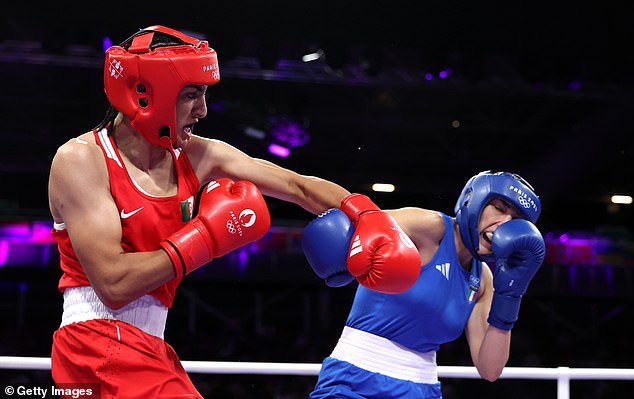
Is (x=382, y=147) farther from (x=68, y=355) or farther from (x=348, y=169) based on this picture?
(x=68, y=355)

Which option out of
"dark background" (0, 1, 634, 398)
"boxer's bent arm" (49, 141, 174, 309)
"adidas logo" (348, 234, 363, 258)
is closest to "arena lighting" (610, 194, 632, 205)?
"dark background" (0, 1, 634, 398)

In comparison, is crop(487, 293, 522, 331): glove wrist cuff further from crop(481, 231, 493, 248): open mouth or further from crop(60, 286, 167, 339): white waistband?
crop(60, 286, 167, 339): white waistband

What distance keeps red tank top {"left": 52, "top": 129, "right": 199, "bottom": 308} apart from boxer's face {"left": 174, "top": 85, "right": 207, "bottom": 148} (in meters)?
0.15

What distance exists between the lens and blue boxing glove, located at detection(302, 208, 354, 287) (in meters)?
1.98

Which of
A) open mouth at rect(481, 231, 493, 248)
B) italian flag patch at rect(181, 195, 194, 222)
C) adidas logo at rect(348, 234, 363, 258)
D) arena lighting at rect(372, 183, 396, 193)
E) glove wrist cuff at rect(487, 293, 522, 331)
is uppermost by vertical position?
italian flag patch at rect(181, 195, 194, 222)

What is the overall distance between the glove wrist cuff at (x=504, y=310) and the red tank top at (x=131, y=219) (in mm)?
1052

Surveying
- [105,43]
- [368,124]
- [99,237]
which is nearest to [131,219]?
[99,237]

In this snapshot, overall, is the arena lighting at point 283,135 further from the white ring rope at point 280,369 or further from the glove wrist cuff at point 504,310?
the glove wrist cuff at point 504,310

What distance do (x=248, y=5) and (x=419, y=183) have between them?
2.84 m

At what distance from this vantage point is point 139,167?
180cm

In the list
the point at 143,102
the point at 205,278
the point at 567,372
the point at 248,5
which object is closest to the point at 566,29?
the point at 248,5

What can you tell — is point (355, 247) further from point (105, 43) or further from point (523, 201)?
point (105, 43)

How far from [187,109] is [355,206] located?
53 centimetres

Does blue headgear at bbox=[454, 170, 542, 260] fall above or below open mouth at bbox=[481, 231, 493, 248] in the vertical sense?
above
